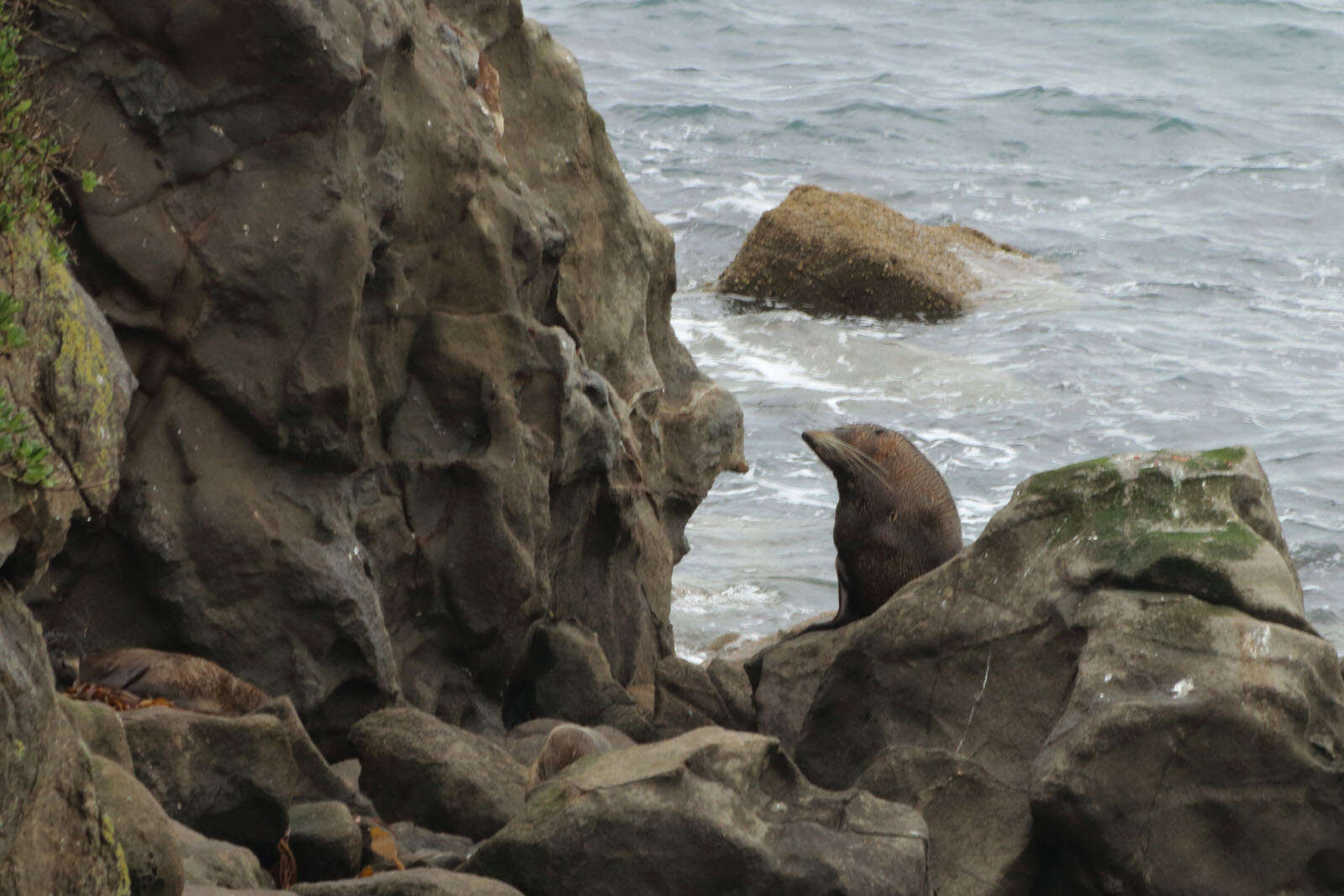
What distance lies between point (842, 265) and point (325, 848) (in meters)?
12.7

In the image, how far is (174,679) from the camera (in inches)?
202

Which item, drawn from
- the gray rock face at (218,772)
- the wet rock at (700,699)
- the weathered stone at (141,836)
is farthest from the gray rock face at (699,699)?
the weathered stone at (141,836)

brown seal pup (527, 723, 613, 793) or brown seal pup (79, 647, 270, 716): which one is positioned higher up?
brown seal pup (79, 647, 270, 716)

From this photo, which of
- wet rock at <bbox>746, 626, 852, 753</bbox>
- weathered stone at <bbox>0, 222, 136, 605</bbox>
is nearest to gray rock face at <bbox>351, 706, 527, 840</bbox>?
weathered stone at <bbox>0, 222, 136, 605</bbox>

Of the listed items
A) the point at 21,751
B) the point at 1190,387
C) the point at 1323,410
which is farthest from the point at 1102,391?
the point at 21,751

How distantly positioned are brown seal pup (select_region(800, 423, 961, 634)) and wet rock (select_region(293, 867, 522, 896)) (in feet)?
13.5

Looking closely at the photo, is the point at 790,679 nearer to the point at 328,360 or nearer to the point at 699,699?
the point at 699,699

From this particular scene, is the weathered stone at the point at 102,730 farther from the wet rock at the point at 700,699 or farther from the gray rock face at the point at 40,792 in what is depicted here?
the wet rock at the point at 700,699

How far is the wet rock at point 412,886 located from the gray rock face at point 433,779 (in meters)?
1.11

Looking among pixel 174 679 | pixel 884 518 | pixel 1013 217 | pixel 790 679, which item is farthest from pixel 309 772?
→ pixel 1013 217

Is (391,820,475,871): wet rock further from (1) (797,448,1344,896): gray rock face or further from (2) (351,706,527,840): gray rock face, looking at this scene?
(1) (797,448,1344,896): gray rock face

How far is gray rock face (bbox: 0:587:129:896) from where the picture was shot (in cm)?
287

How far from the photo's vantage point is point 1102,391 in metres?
15.5

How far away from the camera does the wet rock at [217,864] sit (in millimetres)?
3895
